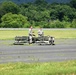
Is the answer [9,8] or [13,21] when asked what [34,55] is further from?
[9,8]

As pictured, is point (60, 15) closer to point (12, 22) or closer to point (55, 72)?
point (12, 22)

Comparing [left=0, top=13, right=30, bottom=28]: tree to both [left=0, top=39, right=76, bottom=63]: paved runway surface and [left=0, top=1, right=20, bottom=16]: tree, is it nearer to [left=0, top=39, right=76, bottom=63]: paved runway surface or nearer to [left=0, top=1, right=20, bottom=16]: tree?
[left=0, top=1, right=20, bottom=16]: tree

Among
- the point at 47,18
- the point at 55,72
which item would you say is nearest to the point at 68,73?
the point at 55,72

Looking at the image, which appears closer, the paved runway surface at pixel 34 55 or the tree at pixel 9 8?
the paved runway surface at pixel 34 55

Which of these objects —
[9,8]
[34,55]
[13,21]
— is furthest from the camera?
[9,8]

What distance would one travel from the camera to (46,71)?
12266 millimetres

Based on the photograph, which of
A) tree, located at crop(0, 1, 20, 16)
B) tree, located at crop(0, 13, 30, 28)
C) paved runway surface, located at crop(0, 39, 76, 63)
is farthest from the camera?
tree, located at crop(0, 1, 20, 16)

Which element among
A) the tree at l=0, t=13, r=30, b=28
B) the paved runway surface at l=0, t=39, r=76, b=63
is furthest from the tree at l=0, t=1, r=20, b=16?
the paved runway surface at l=0, t=39, r=76, b=63

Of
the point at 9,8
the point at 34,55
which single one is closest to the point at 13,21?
the point at 9,8

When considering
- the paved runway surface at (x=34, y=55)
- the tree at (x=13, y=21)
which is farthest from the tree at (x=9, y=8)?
the paved runway surface at (x=34, y=55)

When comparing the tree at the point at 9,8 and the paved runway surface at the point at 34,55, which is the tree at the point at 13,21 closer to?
the tree at the point at 9,8

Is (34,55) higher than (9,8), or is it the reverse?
(9,8)

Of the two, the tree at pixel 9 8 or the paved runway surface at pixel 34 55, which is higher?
the tree at pixel 9 8

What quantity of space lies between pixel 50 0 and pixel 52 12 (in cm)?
2825
